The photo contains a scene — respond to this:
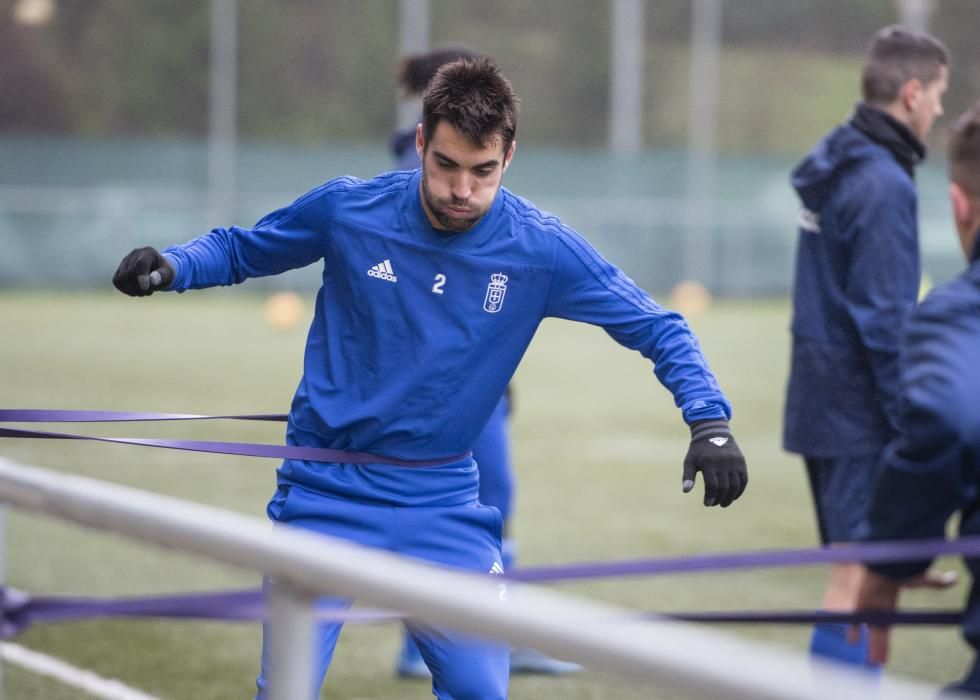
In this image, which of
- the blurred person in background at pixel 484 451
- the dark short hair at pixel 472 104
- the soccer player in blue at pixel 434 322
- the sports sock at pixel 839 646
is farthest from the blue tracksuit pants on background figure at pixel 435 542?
the sports sock at pixel 839 646

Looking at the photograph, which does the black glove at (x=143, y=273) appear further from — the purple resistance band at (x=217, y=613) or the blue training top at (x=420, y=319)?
the purple resistance band at (x=217, y=613)

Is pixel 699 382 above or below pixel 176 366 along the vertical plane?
above

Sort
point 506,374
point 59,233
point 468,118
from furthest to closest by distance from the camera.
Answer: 1. point 59,233
2. point 506,374
3. point 468,118

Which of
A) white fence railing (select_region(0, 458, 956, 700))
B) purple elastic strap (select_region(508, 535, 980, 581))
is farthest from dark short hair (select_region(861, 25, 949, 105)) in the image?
white fence railing (select_region(0, 458, 956, 700))

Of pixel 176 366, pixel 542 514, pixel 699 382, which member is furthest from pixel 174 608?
pixel 176 366

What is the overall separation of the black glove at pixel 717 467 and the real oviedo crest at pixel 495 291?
1.93 ft

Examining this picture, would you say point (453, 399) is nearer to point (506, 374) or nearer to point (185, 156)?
point (506, 374)

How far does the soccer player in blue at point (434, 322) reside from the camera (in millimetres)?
3373

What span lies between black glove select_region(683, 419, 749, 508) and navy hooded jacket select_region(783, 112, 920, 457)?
176 centimetres

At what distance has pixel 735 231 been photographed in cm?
2772

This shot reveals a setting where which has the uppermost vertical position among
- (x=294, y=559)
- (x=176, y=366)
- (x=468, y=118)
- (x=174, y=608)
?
(x=468, y=118)

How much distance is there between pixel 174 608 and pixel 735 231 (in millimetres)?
25882

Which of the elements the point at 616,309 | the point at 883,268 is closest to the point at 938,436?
the point at 616,309

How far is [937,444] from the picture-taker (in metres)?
2.20
